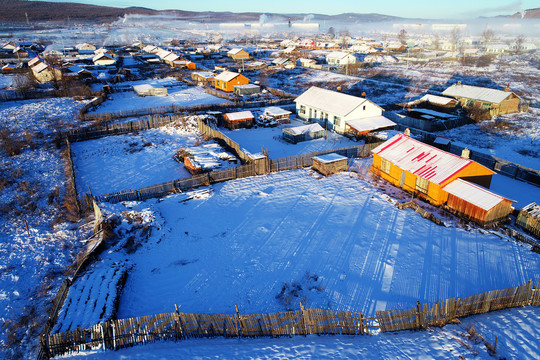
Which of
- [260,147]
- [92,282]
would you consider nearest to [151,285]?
[92,282]

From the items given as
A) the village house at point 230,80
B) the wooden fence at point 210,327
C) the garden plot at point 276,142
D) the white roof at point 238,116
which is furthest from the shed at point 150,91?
the wooden fence at point 210,327

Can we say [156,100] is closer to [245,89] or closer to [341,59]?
[245,89]

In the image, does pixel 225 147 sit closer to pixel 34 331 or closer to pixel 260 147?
pixel 260 147

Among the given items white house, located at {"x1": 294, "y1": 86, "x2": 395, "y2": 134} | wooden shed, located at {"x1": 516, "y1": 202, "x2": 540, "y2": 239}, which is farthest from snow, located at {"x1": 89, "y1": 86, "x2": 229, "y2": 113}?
wooden shed, located at {"x1": 516, "y1": 202, "x2": 540, "y2": 239}

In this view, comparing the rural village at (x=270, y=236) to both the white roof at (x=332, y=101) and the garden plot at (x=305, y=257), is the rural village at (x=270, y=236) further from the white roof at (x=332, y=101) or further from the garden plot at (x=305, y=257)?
the white roof at (x=332, y=101)

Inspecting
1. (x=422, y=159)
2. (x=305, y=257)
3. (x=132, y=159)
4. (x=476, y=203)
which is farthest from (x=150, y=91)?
(x=476, y=203)

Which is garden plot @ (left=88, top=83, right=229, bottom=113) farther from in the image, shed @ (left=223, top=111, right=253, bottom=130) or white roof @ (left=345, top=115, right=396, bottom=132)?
white roof @ (left=345, top=115, right=396, bottom=132)
